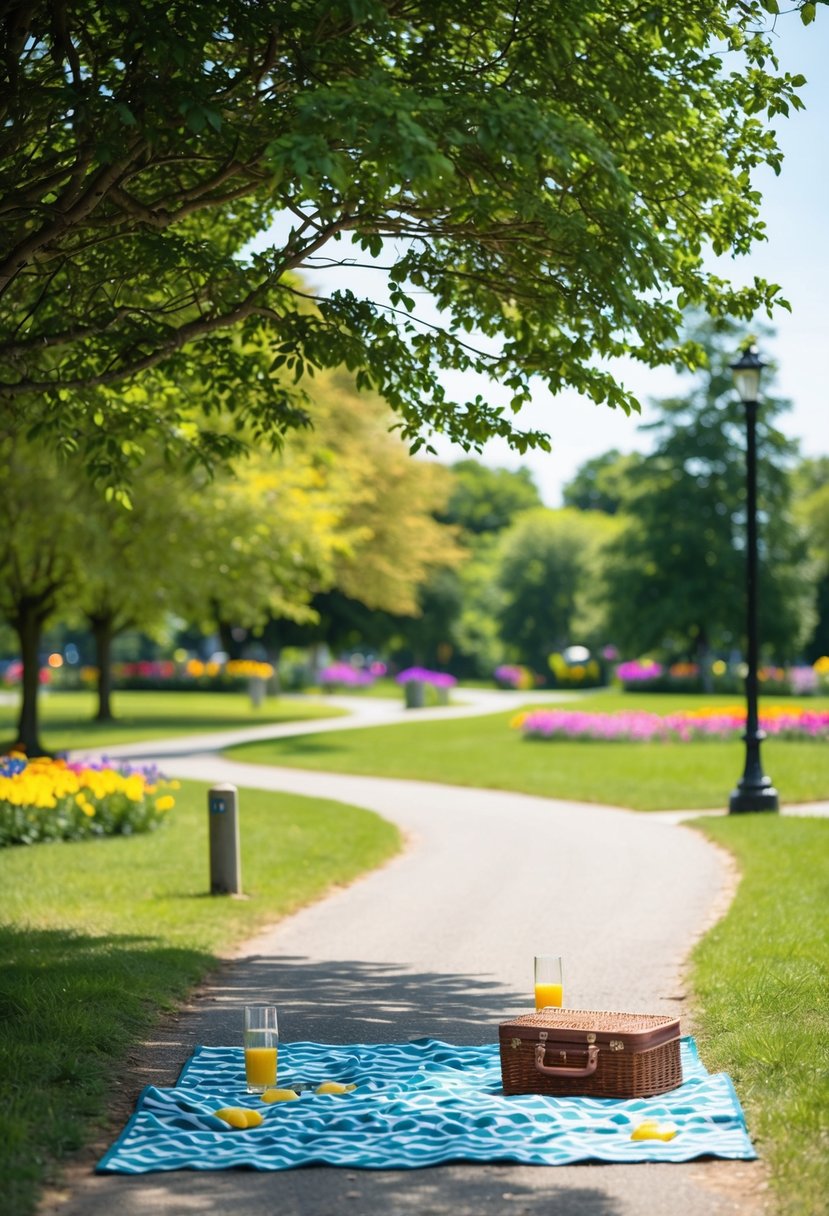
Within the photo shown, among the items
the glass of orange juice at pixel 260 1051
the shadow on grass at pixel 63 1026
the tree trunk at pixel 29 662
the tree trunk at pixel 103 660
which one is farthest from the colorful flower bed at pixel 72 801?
the tree trunk at pixel 103 660

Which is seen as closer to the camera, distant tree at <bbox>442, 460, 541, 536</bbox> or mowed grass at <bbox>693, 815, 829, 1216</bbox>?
mowed grass at <bbox>693, 815, 829, 1216</bbox>

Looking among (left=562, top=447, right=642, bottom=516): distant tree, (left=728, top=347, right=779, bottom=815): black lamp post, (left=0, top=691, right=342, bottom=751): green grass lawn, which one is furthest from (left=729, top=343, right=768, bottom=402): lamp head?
(left=562, top=447, right=642, bottom=516): distant tree

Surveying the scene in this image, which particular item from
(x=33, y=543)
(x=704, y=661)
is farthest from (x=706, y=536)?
(x=33, y=543)

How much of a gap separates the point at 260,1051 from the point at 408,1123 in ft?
2.90

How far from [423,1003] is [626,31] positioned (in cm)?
602

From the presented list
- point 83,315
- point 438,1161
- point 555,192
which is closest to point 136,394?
point 83,315

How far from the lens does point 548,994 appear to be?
7.73 meters

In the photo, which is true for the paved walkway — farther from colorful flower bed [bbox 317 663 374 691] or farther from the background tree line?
colorful flower bed [bbox 317 663 374 691]

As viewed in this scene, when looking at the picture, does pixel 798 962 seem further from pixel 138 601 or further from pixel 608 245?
pixel 138 601

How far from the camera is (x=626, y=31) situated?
898 centimetres

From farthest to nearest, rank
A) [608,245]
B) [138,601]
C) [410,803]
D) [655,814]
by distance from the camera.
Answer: [138,601], [410,803], [655,814], [608,245]

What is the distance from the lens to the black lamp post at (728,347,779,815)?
1719 centimetres

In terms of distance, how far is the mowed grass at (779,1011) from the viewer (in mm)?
5422

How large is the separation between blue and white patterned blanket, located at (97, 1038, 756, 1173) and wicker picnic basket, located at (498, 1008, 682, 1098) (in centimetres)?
8
